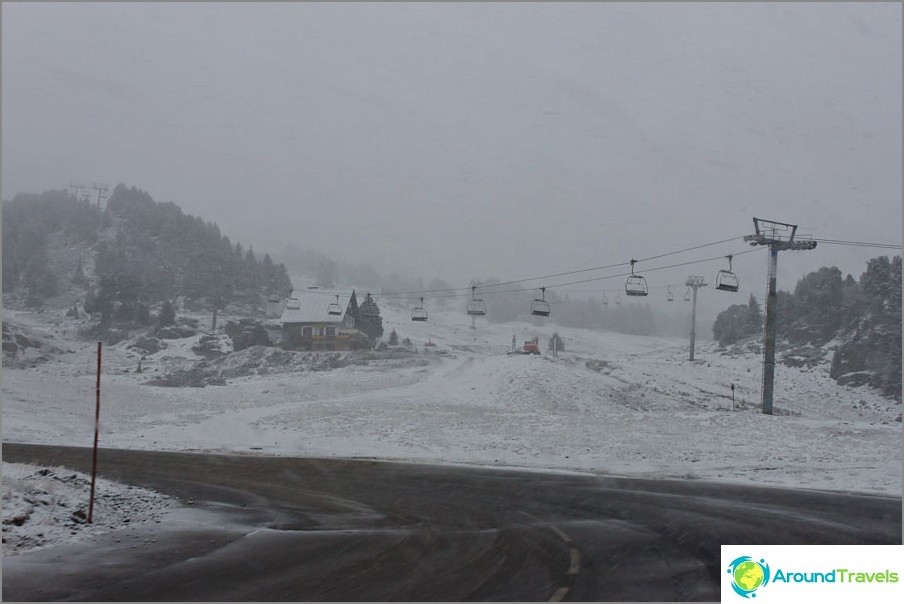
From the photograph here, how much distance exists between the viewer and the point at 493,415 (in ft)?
102

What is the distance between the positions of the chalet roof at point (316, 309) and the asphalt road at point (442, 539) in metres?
52.3

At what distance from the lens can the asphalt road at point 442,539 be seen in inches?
328

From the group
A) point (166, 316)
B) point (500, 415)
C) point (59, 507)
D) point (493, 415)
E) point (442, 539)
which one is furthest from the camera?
point (166, 316)

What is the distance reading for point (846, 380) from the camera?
2124 inches

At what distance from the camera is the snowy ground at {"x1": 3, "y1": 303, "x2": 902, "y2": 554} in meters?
21.6

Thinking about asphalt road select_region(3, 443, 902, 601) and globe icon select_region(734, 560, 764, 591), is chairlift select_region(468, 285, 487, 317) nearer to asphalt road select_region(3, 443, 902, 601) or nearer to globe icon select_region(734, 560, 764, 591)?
asphalt road select_region(3, 443, 902, 601)

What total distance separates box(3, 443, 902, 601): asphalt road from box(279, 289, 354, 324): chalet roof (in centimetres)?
5226

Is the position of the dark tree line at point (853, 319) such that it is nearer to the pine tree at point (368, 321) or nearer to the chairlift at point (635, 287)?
the chairlift at point (635, 287)

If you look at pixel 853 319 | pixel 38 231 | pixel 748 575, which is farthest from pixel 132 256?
pixel 748 575

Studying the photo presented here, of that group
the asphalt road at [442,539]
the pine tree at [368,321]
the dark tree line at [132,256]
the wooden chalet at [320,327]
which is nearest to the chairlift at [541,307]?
the asphalt road at [442,539]

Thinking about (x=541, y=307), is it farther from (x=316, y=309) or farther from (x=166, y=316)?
(x=166, y=316)

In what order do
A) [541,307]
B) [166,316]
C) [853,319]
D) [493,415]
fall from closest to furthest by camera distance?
[493,415]
[541,307]
[853,319]
[166,316]

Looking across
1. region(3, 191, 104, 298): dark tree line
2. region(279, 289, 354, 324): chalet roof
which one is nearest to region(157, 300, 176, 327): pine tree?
region(279, 289, 354, 324): chalet roof

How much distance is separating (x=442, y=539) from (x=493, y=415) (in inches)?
797
